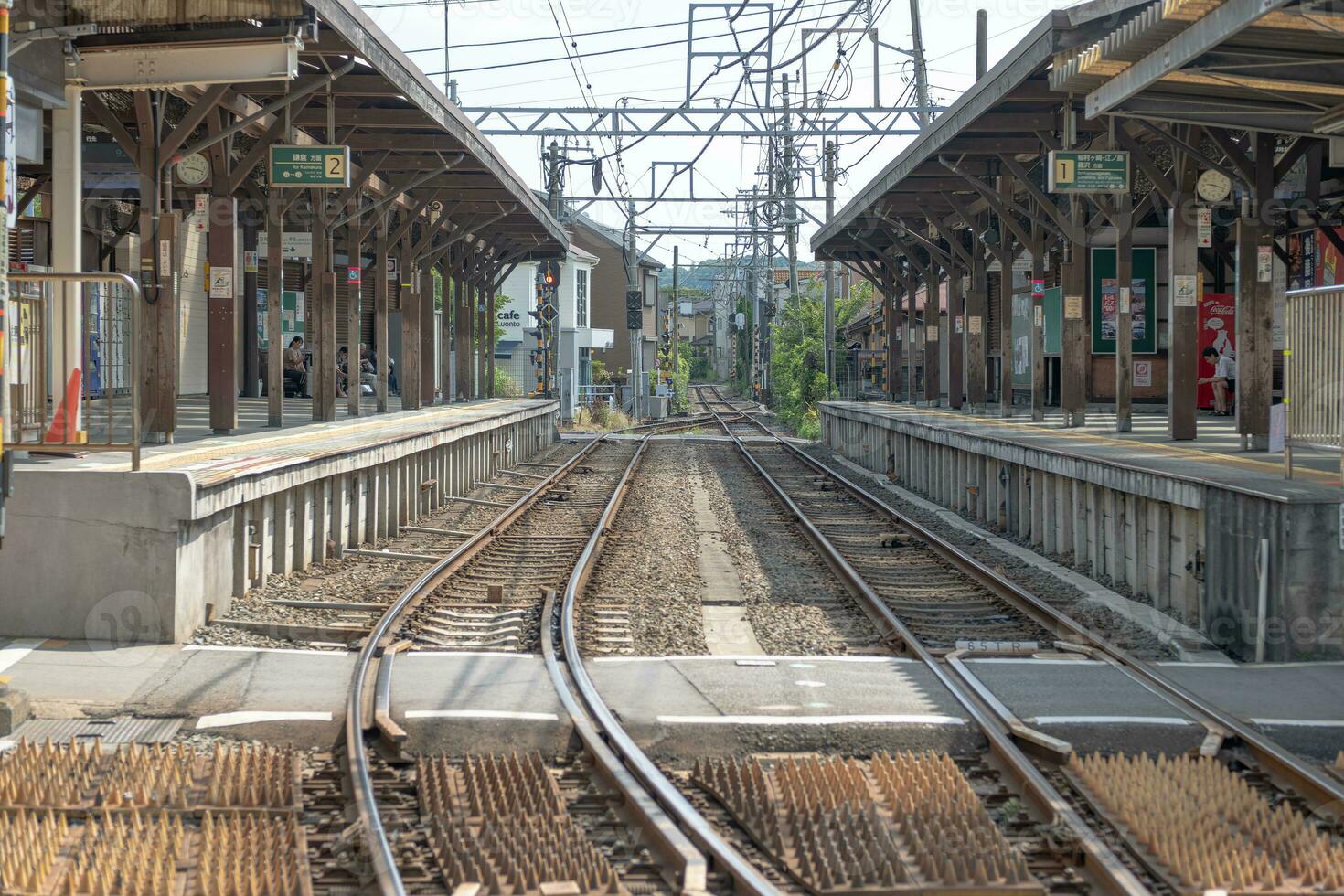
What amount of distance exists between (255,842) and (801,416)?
38.8m

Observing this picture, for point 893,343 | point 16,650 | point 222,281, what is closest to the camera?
point 16,650

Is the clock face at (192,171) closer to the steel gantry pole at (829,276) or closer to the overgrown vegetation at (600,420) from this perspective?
the steel gantry pole at (829,276)

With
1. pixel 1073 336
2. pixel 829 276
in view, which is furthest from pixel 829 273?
pixel 1073 336

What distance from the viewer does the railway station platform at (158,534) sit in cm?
844

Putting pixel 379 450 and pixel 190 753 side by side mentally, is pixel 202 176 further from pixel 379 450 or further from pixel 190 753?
pixel 190 753

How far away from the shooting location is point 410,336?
25469 millimetres

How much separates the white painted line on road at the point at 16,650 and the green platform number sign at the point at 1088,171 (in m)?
11.3

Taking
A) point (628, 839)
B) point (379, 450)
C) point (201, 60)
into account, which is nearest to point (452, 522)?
point (379, 450)

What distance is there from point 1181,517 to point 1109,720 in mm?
3717

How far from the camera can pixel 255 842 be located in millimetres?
4961

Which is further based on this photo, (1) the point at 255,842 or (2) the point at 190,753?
(2) the point at 190,753

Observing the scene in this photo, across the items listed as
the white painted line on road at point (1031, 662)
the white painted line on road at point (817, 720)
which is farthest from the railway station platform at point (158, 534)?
the white painted line on road at point (1031, 662)

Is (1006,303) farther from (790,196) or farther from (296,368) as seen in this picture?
(790,196)

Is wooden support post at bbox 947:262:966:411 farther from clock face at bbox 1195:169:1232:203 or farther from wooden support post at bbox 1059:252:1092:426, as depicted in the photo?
clock face at bbox 1195:169:1232:203
